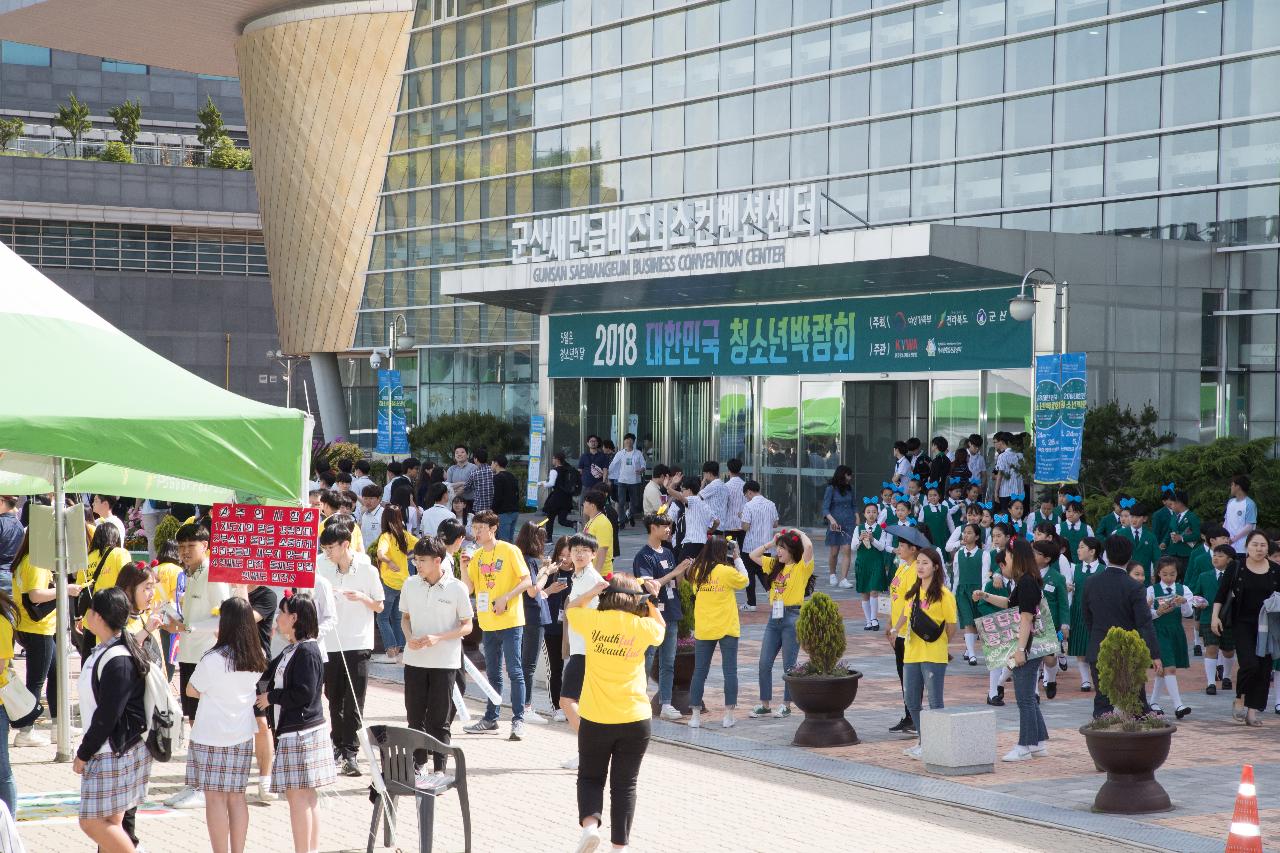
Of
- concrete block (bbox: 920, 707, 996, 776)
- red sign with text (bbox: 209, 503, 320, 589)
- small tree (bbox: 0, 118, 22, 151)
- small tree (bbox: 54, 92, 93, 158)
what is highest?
small tree (bbox: 54, 92, 93, 158)

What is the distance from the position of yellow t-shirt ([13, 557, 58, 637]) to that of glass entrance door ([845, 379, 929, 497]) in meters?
18.3

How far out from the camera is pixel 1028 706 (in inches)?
484

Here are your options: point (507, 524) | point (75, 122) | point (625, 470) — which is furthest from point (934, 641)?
point (75, 122)

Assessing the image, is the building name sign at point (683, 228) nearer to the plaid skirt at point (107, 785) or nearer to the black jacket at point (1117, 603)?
the black jacket at point (1117, 603)

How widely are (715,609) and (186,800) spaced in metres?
4.78

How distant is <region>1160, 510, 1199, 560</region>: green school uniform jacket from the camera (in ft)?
59.3

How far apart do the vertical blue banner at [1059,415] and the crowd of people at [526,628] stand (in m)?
1.19

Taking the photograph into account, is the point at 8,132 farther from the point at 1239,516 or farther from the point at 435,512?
the point at 1239,516

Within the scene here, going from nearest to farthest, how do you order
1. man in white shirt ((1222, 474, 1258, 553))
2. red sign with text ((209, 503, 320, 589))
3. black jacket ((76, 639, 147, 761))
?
black jacket ((76, 639, 147, 761)), red sign with text ((209, 503, 320, 589)), man in white shirt ((1222, 474, 1258, 553))

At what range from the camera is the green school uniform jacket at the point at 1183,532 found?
59.3 ft

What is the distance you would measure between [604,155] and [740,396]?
30.5 feet

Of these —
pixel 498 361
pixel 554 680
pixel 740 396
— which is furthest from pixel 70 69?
pixel 554 680

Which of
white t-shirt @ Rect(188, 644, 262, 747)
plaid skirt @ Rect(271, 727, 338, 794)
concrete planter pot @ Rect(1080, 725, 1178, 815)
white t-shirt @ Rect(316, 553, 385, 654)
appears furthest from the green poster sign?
white t-shirt @ Rect(188, 644, 262, 747)

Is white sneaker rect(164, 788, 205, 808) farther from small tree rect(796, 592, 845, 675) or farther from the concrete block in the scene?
the concrete block
